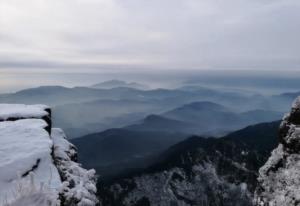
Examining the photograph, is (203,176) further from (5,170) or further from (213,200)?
(5,170)

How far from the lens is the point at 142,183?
184875 millimetres

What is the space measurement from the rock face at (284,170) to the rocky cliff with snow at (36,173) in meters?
6.91

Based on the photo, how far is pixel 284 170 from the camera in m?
13.9

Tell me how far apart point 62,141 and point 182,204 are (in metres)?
164

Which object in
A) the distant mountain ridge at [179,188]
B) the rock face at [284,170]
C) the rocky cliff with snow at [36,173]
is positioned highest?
the rocky cliff with snow at [36,173]

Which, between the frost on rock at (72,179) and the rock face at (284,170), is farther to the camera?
the rock face at (284,170)

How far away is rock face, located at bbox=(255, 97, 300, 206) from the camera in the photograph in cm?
1268

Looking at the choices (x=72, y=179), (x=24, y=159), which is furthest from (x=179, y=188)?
(x=24, y=159)

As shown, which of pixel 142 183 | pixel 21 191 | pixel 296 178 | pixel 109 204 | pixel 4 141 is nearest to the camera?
pixel 21 191

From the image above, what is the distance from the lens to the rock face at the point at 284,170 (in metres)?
12.7

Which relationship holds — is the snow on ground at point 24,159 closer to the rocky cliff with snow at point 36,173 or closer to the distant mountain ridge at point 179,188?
the rocky cliff with snow at point 36,173

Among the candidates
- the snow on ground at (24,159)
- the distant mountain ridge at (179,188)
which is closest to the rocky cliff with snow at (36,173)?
the snow on ground at (24,159)

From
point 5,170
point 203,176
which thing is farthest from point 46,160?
point 203,176

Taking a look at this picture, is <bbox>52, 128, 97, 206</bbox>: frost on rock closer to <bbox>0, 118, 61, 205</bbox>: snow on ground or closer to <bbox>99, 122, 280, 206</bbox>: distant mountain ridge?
<bbox>0, 118, 61, 205</bbox>: snow on ground
